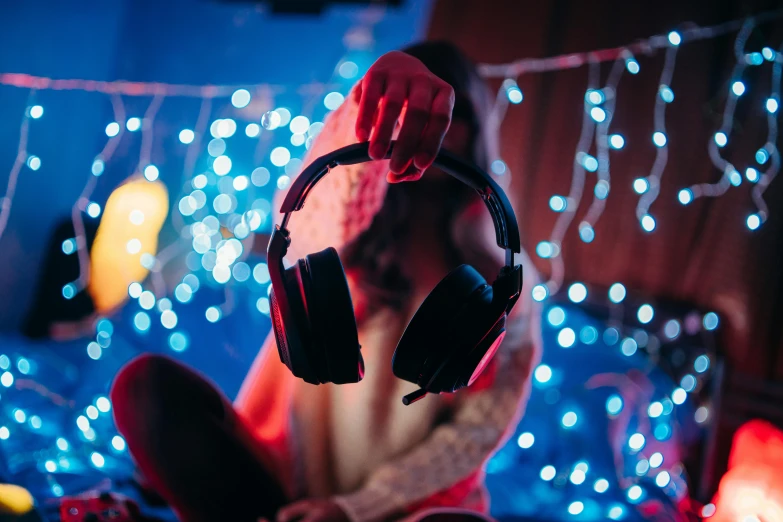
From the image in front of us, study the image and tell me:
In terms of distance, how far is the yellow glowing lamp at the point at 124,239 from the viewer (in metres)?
1.83

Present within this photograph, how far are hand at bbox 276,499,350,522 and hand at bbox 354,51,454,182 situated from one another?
488 millimetres

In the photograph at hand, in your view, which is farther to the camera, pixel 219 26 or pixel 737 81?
pixel 219 26

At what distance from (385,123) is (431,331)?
20cm

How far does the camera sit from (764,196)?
4.75 ft

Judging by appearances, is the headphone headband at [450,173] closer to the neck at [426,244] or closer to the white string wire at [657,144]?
the neck at [426,244]

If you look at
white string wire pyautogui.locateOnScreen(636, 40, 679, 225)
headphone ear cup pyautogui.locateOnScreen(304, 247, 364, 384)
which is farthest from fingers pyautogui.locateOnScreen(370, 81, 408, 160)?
white string wire pyautogui.locateOnScreen(636, 40, 679, 225)

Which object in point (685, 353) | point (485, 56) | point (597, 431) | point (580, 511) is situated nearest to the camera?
point (580, 511)

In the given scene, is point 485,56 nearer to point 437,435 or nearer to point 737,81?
point 737,81

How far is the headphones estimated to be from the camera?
1.67 feet

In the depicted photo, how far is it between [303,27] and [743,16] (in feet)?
4.43

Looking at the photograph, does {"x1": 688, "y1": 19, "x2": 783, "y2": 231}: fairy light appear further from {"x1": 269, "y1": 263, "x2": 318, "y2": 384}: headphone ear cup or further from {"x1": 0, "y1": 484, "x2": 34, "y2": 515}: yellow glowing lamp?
{"x1": 0, "y1": 484, "x2": 34, "y2": 515}: yellow glowing lamp

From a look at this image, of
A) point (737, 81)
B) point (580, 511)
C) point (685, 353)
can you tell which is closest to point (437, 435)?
point (580, 511)

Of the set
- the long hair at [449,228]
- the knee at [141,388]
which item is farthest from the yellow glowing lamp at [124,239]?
the long hair at [449,228]

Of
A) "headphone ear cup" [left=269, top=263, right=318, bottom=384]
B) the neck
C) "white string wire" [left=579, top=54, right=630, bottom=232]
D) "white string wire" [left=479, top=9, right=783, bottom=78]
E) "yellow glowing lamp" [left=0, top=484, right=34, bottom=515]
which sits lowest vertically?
"yellow glowing lamp" [left=0, top=484, right=34, bottom=515]
